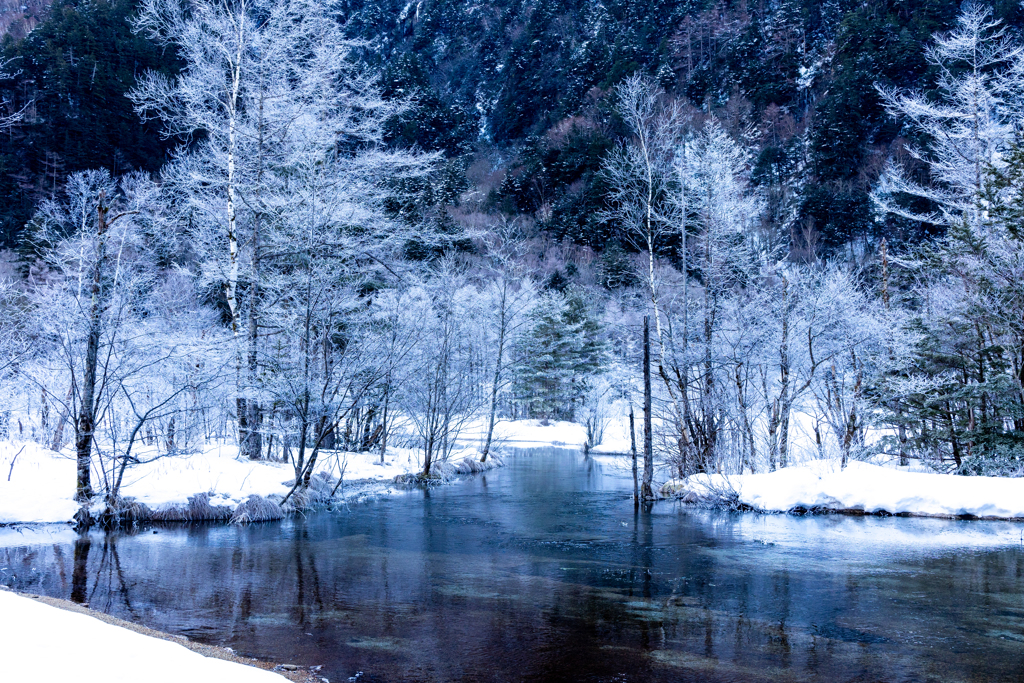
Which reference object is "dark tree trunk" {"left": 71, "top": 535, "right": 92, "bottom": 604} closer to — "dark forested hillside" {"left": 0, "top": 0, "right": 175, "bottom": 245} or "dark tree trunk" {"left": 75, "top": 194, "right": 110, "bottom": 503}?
"dark tree trunk" {"left": 75, "top": 194, "right": 110, "bottom": 503}

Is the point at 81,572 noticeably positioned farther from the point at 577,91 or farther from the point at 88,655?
the point at 577,91

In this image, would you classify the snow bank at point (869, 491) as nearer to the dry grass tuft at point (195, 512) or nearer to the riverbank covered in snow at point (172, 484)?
the riverbank covered in snow at point (172, 484)

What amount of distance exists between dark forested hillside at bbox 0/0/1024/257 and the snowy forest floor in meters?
37.3

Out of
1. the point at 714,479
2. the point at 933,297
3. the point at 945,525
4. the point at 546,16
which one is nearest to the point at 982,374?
the point at 933,297

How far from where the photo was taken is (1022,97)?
67.1 feet

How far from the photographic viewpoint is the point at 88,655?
4.12 meters

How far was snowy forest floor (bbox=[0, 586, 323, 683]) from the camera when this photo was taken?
376 cm

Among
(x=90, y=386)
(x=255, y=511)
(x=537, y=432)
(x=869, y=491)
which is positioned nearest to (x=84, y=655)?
(x=90, y=386)

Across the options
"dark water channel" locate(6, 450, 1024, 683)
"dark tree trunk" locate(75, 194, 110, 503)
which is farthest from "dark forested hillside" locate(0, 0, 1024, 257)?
"dark tree trunk" locate(75, 194, 110, 503)

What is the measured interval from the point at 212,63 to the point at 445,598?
13.7m

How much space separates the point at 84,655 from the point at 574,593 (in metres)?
5.60

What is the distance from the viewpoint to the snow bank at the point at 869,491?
13.7 meters

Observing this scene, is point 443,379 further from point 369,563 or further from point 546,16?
point 546,16

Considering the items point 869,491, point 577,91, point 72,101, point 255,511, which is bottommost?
point 255,511
